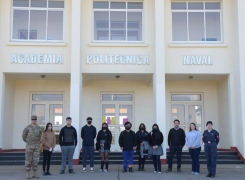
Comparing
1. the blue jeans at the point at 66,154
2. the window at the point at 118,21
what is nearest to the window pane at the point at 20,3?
the window at the point at 118,21

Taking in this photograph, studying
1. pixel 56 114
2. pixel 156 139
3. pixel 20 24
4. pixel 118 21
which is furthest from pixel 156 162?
pixel 20 24

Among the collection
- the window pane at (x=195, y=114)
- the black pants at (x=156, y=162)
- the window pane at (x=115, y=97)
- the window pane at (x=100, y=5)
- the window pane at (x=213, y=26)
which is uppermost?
the window pane at (x=100, y=5)

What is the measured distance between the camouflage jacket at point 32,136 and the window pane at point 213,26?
29.4 feet

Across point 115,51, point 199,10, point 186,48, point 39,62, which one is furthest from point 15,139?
point 199,10

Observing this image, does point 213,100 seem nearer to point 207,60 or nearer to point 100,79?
point 207,60

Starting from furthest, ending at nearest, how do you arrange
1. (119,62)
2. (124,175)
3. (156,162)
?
(119,62) → (156,162) → (124,175)

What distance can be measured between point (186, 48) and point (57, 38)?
573 cm

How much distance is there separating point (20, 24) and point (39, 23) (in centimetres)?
83

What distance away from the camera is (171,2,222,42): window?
1617 cm

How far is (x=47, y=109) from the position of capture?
687 inches

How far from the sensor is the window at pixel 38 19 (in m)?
15.9

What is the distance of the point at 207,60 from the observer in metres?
15.5

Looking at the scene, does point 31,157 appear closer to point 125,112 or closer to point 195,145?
point 195,145

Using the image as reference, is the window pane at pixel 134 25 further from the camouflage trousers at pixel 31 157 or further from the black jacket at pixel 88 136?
the camouflage trousers at pixel 31 157
